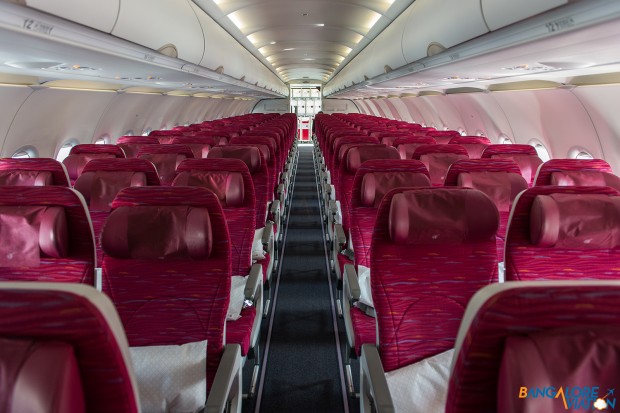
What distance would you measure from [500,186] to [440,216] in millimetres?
1508

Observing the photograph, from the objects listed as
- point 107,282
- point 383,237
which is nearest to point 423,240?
point 383,237

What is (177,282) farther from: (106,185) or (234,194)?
(106,185)

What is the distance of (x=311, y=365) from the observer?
3.41 metres

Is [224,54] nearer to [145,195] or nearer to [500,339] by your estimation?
[145,195]

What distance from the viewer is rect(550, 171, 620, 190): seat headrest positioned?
3.29m

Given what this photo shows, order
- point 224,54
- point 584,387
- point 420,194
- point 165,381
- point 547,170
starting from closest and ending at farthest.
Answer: point 584,387 → point 165,381 → point 420,194 → point 547,170 → point 224,54

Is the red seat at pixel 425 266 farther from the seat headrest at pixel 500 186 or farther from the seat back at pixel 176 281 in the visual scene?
the seat headrest at pixel 500 186

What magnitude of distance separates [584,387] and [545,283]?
21 cm

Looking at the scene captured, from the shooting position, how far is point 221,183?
337 cm

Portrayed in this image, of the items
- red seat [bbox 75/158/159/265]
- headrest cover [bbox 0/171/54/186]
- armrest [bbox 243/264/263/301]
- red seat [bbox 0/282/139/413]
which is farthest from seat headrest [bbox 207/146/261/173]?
red seat [bbox 0/282/139/413]

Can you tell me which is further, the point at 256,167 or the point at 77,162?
the point at 77,162

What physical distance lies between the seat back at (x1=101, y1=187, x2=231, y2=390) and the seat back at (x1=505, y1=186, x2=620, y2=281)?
4.72ft

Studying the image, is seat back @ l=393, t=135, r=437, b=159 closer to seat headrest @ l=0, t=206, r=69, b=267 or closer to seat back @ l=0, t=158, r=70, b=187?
seat back @ l=0, t=158, r=70, b=187

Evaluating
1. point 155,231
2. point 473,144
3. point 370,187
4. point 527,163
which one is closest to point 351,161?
point 370,187
